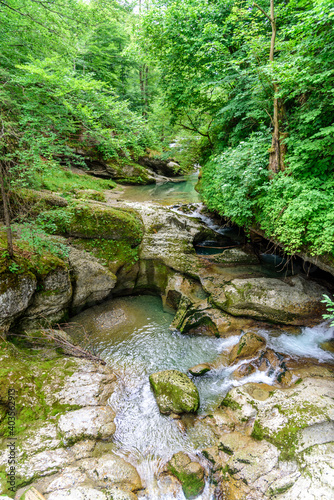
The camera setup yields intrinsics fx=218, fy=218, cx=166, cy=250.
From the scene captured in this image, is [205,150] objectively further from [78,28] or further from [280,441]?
[280,441]

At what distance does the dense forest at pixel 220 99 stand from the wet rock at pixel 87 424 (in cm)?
464

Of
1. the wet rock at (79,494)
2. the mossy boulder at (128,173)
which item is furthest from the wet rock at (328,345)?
the mossy boulder at (128,173)

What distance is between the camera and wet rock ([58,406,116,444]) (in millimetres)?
3836

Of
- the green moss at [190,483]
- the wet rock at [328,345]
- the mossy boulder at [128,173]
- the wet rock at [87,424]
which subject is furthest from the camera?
the mossy boulder at [128,173]

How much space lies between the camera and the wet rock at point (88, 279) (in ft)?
22.2

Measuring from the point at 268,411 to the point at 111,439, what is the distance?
301 centimetres

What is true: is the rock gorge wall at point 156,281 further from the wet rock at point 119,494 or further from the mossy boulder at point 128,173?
the mossy boulder at point 128,173

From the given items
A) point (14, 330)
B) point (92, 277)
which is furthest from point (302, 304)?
point (14, 330)

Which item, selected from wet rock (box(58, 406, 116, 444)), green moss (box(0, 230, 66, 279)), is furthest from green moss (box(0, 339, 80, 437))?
green moss (box(0, 230, 66, 279))

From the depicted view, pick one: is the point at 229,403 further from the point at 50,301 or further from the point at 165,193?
the point at 165,193

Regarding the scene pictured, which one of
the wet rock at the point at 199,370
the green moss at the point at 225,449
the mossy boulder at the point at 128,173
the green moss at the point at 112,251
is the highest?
the mossy boulder at the point at 128,173

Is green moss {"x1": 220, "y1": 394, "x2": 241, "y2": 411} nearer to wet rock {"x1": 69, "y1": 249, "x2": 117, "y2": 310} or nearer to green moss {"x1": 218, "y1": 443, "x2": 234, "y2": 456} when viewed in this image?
green moss {"x1": 218, "y1": 443, "x2": 234, "y2": 456}

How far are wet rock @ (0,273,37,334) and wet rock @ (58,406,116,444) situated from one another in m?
2.34

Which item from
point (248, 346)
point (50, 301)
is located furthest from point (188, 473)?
point (50, 301)
